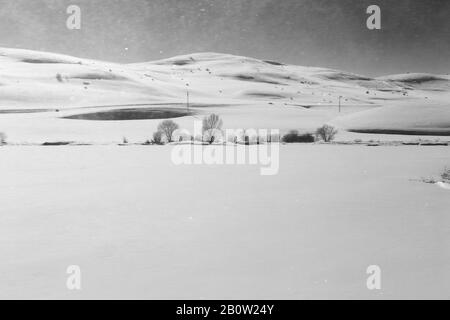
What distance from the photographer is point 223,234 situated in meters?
7.22

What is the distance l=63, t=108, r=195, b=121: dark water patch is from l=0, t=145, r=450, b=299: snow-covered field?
120ft

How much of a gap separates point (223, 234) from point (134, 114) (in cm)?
4612

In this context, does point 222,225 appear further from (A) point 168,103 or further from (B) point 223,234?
(A) point 168,103

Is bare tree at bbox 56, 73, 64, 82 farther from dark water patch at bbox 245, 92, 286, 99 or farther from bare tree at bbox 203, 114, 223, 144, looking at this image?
bare tree at bbox 203, 114, 223, 144

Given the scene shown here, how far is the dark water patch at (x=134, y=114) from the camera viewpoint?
49.9 metres

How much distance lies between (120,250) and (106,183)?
5.99 metres

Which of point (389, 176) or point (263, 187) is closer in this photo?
point (263, 187)

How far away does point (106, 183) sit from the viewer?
40.0 feet

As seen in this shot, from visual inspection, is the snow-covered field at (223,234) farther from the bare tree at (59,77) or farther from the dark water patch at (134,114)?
the bare tree at (59,77)

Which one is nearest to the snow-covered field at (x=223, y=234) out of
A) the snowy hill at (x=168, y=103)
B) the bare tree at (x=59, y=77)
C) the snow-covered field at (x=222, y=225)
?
the snow-covered field at (x=222, y=225)

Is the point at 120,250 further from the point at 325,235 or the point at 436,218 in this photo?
the point at 436,218

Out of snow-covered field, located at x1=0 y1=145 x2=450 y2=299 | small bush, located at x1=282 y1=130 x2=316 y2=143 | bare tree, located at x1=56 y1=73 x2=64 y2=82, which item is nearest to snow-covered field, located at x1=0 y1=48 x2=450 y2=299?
snow-covered field, located at x1=0 y1=145 x2=450 y2=299

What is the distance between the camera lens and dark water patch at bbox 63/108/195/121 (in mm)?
49853
